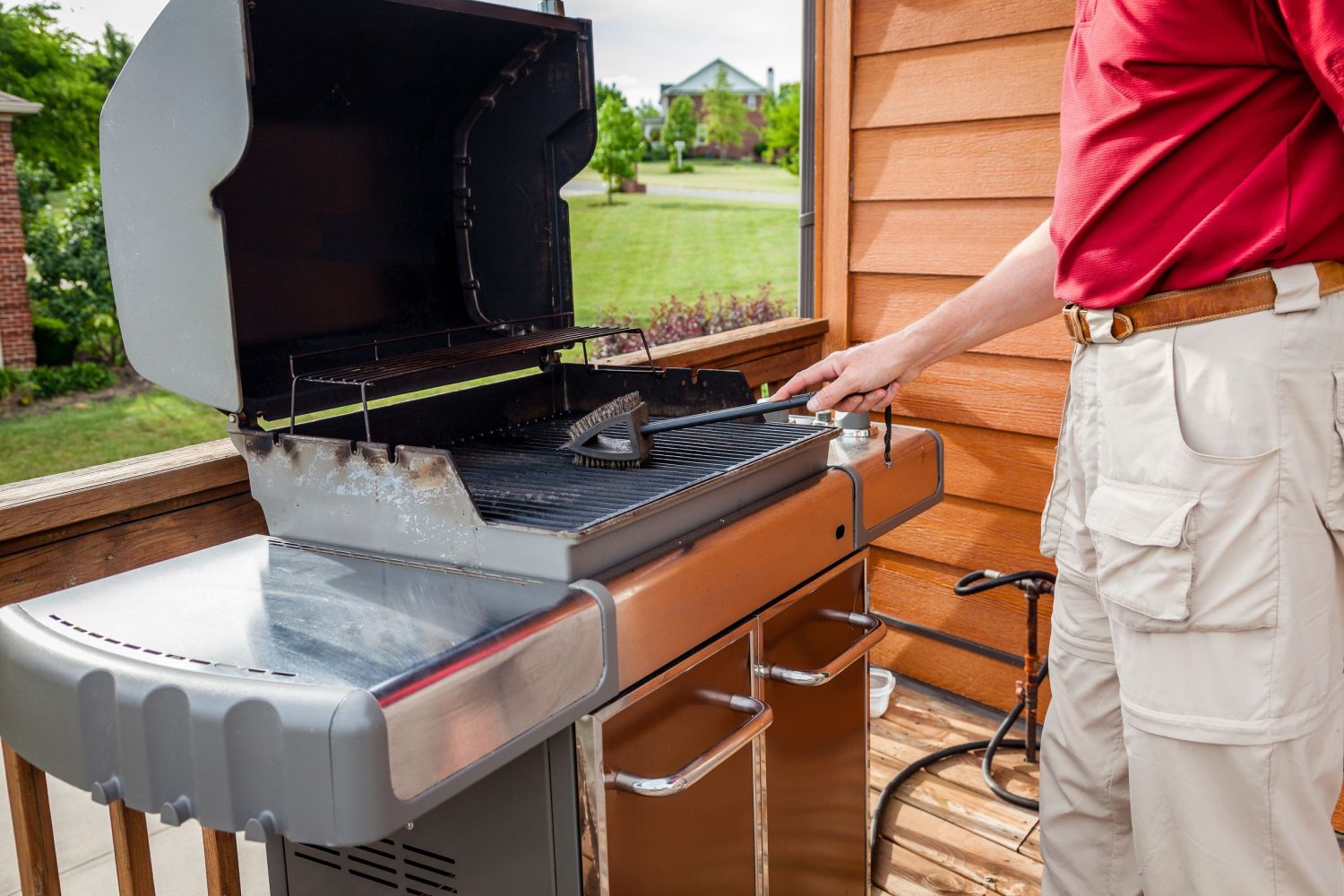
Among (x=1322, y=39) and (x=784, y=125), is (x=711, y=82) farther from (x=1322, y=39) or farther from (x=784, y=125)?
(x=1322, y=39)

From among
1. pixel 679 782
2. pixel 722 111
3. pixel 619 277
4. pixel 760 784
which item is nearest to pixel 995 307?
pixel 760 784

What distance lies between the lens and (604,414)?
4.38ft

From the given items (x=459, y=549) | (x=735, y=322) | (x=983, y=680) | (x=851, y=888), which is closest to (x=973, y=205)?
(x=983, y=680)

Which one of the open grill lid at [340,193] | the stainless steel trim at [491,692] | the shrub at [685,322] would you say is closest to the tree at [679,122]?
the shrub at [685,322]

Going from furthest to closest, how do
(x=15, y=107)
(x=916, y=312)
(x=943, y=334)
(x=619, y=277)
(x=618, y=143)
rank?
1. (x=619, y=277)
2. (x=15, y=107)
3. (x=618, y=143)
4. (x=916, y=312)
5. (x=943, y=334)

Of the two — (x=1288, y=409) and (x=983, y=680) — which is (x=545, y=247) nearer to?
(x=1288, y=409)

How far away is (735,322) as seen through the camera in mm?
5359

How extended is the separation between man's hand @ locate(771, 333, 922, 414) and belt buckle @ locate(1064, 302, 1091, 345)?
239 mm

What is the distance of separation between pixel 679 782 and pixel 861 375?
0.67 meters

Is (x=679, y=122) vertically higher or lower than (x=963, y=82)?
higher

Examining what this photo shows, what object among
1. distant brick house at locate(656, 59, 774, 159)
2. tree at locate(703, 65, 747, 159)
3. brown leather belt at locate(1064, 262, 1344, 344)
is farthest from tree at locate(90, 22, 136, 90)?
brown leather belt at locate(1064, 262, 1344, 344)

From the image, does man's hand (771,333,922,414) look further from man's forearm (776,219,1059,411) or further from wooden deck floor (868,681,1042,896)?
wooden deck floor (868,681,1042,896)

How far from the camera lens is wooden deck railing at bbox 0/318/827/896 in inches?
47.0

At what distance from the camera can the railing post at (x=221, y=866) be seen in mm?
1319
